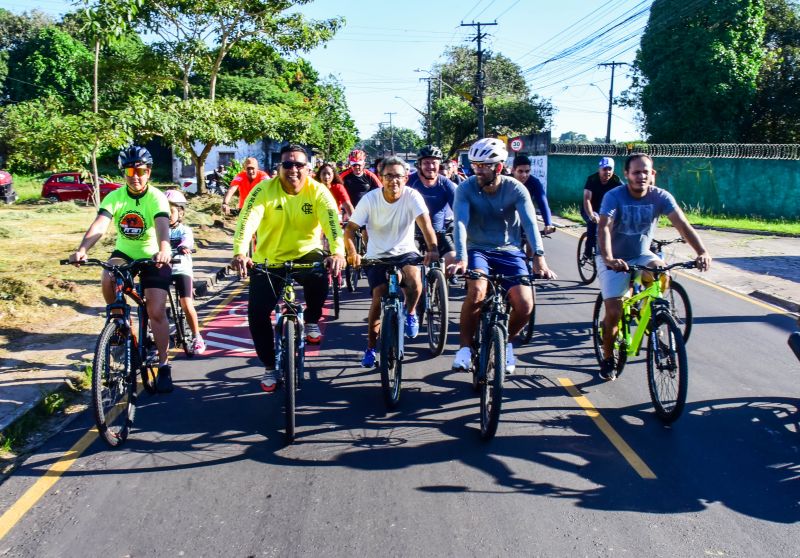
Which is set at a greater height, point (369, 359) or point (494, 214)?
point (494, 214)

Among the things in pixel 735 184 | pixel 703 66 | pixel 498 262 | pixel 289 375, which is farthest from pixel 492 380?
pixel 703 66

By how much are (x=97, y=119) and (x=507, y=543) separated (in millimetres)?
13020

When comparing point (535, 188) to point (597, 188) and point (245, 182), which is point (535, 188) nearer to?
point (597, 188)

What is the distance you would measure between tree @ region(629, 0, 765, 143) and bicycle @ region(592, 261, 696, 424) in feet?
114

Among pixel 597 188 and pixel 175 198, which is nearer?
pixel 175 198

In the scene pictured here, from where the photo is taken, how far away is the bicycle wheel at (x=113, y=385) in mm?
4934

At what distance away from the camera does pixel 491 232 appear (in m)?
6.04

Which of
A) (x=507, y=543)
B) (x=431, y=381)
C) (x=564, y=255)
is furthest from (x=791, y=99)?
(x=507, y=543)

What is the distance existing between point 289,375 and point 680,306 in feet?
15.4

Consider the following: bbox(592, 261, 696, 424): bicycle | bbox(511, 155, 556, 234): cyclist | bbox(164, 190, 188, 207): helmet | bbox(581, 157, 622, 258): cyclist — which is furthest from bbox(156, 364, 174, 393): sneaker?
bbox(581, 157, 622, 258): cyclist

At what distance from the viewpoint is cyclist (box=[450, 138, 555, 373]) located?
5719 mm

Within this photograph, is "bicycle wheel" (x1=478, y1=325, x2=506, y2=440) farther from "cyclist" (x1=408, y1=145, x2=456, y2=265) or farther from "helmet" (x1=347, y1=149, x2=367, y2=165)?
"helmet" (x1=347, y1=149, x2=367, y2=165)

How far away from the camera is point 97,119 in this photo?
562 inches

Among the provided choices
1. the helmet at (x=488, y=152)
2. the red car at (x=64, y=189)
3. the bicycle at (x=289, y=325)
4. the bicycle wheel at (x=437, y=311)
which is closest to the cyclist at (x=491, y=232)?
the helmet at (x=488, y=152)
